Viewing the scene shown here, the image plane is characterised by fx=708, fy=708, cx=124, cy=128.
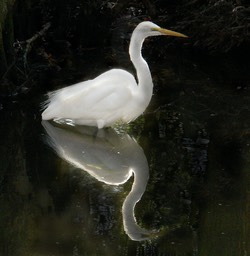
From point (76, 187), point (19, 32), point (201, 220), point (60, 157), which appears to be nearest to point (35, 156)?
point (60, 157)

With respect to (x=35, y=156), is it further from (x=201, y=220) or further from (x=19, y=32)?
(x=19, y=32)

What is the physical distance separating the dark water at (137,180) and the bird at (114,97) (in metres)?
0.17

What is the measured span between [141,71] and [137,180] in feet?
5.29

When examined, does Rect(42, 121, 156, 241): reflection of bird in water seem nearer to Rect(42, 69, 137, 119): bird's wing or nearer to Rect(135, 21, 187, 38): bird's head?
Rect(42, 69, 137, 119): bird's wing

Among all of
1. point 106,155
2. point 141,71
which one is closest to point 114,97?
point 141,71

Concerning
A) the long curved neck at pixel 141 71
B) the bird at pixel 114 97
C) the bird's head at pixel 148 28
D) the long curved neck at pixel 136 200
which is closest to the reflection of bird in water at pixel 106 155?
the long curved neck at pixel 136 200

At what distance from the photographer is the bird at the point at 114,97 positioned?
7.56 metres

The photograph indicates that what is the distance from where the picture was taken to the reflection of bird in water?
20.8 ft

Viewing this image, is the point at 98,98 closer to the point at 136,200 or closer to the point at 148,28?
the point at 148,28

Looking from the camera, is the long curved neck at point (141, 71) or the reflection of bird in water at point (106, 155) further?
the long curved neck at point (141, 71)

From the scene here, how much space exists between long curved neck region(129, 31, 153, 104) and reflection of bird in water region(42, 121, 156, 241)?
51 cm

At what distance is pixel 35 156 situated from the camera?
23.1 ft

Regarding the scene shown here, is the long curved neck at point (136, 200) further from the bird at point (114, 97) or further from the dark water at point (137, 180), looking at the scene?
the bird at point (114, 97)

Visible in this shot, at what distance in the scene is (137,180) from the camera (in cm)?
643
